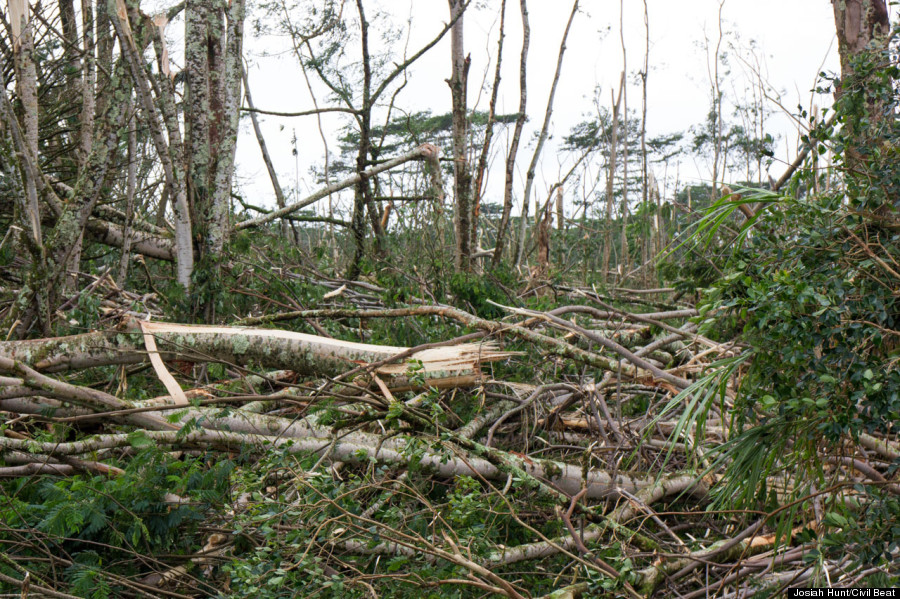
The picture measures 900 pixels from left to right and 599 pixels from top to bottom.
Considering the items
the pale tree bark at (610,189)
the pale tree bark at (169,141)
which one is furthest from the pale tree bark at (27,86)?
the pale tree bark at (610,189)

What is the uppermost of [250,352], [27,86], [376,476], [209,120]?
[27,86]

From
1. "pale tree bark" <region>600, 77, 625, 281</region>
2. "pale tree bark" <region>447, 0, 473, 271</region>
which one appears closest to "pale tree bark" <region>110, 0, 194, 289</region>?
"pale tree bark" <region>447, 0, 473, 271</region>

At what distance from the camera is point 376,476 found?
2.88m

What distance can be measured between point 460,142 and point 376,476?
461 cm

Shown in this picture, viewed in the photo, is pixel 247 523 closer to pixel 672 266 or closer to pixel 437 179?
pixel 672 266

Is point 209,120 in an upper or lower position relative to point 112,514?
upper

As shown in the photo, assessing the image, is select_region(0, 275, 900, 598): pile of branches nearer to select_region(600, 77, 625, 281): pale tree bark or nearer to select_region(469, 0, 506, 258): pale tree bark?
select_region(469, 0, 506, 258): pale tree bark

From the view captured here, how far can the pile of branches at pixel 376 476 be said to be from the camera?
2113 millimetres

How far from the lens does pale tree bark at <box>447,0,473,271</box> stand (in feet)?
21.2

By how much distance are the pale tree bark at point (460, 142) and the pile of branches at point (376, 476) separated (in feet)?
9.28

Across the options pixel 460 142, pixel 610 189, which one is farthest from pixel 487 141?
pixel 610 189

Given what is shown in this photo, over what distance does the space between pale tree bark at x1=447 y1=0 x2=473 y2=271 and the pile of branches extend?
9.28 ft

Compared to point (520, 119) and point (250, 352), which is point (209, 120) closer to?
point (250, 352)

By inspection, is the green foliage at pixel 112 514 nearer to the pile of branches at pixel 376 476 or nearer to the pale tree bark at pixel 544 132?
the pile of branches at pixel 376 476
